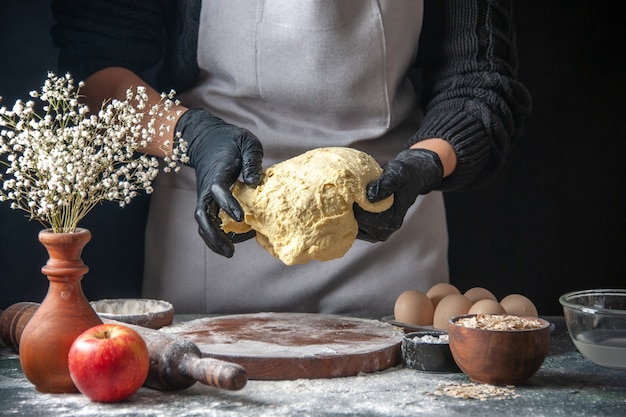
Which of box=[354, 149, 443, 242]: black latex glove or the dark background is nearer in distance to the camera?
box=[354, 149, 443, 242]: black latex glove

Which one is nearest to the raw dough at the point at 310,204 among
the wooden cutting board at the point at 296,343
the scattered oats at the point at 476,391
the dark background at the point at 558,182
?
the wooden cutting board at the point at 296,343

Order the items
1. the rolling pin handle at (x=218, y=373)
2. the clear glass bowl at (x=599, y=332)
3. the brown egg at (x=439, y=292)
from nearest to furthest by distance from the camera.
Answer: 1. the rolling pin handle at (x=218, y=373)
2. the clear glass bowl at (x=599, y=332)
3. the brown egg at (x=439, y=292)

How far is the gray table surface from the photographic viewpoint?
1.50 metres

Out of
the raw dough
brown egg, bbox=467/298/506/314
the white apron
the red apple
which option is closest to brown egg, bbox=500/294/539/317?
brown egg, bbox=467/298/506/314

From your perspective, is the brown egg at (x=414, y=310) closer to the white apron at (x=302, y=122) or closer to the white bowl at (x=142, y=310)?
the white apron at (x=302, y=122)

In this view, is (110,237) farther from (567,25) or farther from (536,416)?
(567,25)

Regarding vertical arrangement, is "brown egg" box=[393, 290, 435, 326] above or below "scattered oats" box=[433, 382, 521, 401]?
above

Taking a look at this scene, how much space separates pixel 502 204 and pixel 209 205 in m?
1.98

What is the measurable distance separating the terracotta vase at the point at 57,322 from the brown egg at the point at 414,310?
735 millimetres

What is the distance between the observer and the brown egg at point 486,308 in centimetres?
191

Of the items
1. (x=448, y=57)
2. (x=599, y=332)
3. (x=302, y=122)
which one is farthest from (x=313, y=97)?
(x=599, y=332)

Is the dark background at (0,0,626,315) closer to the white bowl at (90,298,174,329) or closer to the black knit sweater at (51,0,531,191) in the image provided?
the black knit sweater at (51,0,531,191)

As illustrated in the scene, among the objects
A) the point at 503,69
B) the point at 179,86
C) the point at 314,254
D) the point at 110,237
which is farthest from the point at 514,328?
the point at 110,237

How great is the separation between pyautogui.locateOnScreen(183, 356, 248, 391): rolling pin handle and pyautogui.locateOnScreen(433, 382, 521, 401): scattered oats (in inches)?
15.1
